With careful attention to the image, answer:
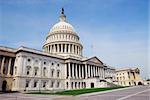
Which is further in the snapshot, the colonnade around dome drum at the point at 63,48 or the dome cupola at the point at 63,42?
the dome cupola at the point at 63,42

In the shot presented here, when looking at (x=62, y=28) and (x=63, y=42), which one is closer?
(x=63, y=42)

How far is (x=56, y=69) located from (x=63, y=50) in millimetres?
17206

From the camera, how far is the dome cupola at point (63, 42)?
84.3m

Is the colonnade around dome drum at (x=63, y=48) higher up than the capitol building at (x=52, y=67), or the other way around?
the colonnade around dome drum at (x=63, y=48)

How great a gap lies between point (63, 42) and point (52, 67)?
20723mm

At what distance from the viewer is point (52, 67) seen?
67.1m

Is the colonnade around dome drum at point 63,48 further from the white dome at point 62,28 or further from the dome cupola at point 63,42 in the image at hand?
the white dome at point 62,28

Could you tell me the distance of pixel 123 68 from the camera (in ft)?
385

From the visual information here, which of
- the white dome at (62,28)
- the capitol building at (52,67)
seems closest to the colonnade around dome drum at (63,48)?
the capitol building at (52,67)

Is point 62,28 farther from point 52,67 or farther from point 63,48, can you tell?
point 52,67

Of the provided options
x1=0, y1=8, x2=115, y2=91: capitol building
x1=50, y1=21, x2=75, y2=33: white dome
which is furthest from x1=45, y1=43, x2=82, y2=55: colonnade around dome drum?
x1=50, y1=21, x2=75, y2=33: white dome

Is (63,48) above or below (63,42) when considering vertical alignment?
below

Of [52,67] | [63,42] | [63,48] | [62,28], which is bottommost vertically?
[52,67]

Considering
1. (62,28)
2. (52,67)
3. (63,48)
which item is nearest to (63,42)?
(63,48)
